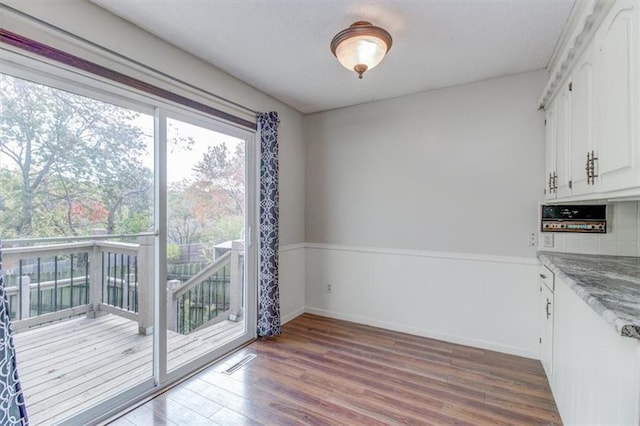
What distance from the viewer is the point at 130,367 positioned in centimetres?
214

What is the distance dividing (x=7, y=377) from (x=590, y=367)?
2718 mm

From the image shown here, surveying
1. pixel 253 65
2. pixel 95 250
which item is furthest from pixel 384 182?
pixel 95 250

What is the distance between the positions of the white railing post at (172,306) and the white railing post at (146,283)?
0.14 meters

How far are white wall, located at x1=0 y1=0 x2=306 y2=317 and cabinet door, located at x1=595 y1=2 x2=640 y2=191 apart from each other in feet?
8.69

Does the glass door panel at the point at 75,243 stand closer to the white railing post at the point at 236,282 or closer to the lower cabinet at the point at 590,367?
the white railing post at the point at 236,282

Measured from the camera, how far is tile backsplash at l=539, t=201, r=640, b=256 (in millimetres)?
2201

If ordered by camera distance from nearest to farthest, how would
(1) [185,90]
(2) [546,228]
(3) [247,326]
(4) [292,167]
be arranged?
1. (1) [185,90]
2. (2) [546,228]
3. (3) [247,326]
4. (4) [292,167]

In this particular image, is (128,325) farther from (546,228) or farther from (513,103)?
(513,103)

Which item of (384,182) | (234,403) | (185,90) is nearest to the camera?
(234,403)

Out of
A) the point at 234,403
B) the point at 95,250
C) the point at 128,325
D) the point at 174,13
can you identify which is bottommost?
the point at 234,403

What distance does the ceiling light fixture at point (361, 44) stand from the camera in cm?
191

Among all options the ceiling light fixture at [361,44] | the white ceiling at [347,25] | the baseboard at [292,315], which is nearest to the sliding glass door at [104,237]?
the white ceiling at [347,25]

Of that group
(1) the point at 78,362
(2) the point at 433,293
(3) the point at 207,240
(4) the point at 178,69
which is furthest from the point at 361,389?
(4) the point at 178,69

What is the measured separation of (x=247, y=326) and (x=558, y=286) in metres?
2.70
